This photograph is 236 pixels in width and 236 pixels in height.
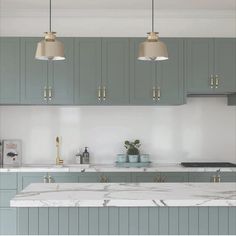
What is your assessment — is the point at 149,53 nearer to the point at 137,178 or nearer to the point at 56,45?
the point at 56,45

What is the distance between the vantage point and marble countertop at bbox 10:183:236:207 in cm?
284

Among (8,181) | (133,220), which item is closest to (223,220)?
(133,220)

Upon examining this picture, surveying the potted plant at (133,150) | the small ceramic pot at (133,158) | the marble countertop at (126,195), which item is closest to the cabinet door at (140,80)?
the potted plant at (133,150)

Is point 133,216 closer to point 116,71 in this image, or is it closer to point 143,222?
point 143,222

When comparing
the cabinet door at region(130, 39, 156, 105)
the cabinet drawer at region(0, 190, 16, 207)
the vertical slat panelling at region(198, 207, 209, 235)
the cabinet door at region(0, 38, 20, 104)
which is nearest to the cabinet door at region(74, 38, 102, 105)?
the cabinet door at region(130, 39, 156, 105)

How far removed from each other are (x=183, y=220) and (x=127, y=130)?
2598 millimetres

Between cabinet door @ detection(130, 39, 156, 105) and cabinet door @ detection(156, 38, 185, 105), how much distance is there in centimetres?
9

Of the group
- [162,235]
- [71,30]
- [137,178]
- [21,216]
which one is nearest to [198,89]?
[137,178]

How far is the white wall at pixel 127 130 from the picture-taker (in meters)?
5.43

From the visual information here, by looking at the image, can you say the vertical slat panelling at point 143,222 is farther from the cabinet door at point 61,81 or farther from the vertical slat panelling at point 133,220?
the cabinet door at point 61,81

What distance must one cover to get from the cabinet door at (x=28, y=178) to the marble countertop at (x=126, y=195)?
1395 mm

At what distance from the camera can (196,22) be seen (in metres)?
5.49

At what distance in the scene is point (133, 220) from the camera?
116 inches

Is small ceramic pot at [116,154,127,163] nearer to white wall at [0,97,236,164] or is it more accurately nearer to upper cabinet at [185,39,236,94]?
white wall at [0,97,236,164]
